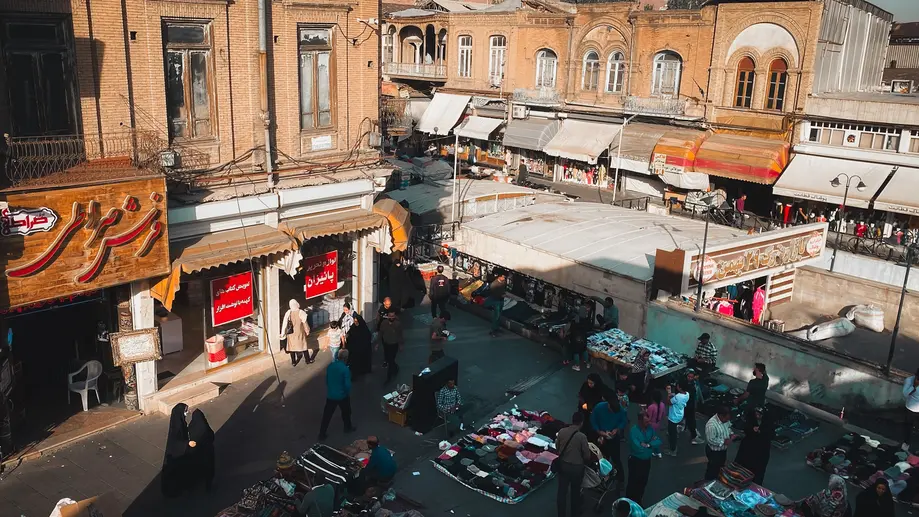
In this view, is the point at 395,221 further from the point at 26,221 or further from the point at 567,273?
the point at 26,221

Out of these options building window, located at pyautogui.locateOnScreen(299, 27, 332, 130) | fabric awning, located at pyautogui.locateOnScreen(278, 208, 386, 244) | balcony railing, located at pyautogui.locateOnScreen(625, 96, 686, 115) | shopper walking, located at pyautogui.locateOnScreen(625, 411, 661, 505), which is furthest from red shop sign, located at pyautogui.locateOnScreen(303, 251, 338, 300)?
balcony railing, located at pyautogui.locateOnScreen(625, 96, 686, 115)

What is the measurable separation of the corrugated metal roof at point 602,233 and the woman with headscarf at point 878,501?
28.0 ft

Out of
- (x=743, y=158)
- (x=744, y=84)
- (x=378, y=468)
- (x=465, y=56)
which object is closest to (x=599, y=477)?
(x=378, y=468)

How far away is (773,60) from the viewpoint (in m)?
32.7

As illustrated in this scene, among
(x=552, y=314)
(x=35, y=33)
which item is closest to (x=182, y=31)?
(x=35, y=33)

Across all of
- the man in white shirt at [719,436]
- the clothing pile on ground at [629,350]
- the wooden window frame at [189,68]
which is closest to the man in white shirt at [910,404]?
the clothing pile on ground at [629,350]

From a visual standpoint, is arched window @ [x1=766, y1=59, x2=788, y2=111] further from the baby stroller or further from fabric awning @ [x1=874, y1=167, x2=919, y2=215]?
the baby stroller

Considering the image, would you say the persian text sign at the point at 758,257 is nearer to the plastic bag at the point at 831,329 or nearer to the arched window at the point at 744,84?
the plastic bag at the point at 831,329

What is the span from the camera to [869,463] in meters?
13.3

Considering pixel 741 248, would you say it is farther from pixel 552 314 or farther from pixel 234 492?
pixel 234 492

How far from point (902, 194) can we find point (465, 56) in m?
27.1

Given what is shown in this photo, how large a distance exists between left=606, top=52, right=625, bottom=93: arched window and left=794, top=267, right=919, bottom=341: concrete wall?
17959 millimetres

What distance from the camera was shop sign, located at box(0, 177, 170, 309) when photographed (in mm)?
11891

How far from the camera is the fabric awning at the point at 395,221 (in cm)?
1830
